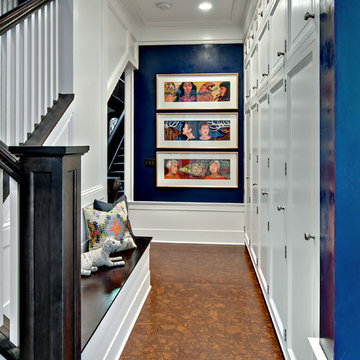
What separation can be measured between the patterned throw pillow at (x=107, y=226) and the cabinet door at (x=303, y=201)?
4.56 feet

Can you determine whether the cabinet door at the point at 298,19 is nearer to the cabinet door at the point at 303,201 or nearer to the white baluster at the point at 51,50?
the cabinet door at the point at 303,201

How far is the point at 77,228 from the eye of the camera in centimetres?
127

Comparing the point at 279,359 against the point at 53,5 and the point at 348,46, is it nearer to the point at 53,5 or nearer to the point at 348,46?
the point at 348,46

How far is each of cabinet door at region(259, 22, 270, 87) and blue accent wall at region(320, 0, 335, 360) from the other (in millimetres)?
1497

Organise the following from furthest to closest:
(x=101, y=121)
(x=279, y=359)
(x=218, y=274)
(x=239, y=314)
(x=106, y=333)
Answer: (x=218, y=274) < (x=101, y=121) < (x=239, y=314) < (x=279, y=359) < (x=106, y=333)

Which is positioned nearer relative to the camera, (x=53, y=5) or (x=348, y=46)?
(x=348, y=46)

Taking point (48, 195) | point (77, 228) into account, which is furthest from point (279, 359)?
point (48, 195)

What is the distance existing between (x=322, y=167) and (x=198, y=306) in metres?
1.96

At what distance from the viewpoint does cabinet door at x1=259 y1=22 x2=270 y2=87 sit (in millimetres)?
2688

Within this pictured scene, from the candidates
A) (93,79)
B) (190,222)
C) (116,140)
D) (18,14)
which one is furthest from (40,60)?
(116,140)

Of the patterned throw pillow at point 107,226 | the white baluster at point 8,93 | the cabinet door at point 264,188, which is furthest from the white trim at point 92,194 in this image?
the cabinet door at point 264,188

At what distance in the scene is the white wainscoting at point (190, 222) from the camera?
4.76 m

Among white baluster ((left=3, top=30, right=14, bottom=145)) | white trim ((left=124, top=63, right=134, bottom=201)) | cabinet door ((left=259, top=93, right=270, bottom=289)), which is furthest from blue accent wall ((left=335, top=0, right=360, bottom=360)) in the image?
white trim ((left=124, top=63, right=134, bottom=201))

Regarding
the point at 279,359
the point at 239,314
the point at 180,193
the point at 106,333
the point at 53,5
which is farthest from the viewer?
the point at 180,193
